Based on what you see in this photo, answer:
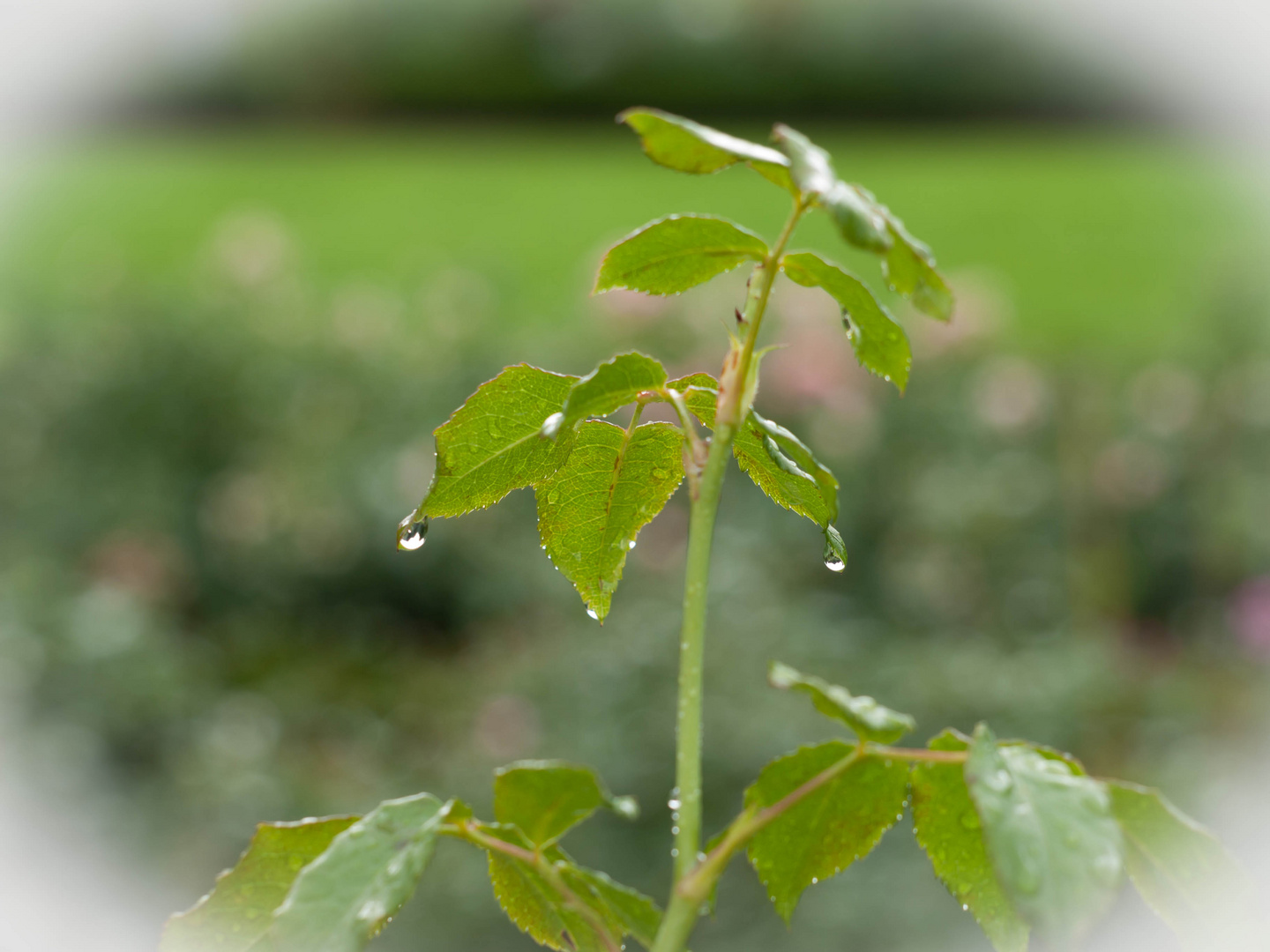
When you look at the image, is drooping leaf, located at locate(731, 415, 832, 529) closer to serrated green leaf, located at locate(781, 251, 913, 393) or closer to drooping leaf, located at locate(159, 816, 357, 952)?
serrated green leaf, located at locate(781, 251, 913, 393)

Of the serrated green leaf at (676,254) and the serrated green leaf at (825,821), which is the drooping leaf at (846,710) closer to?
the serrated green leaf at (825,821)

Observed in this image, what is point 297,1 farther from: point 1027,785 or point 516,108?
point 1027,785

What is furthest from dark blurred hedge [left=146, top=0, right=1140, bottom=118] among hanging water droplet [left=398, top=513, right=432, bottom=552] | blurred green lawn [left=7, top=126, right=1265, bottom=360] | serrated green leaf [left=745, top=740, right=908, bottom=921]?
serrated green leaf [left=745, top=740, right=908, bottom=921]

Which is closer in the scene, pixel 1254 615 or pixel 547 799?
pixel 547 799

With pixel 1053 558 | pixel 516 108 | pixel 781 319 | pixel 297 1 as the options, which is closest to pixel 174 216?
pixel 297 1

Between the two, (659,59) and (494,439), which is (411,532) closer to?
(494,439)

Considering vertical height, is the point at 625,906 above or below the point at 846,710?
below

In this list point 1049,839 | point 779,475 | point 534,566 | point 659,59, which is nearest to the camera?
point 1049,839

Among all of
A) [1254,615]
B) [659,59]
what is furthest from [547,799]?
[659,59]
